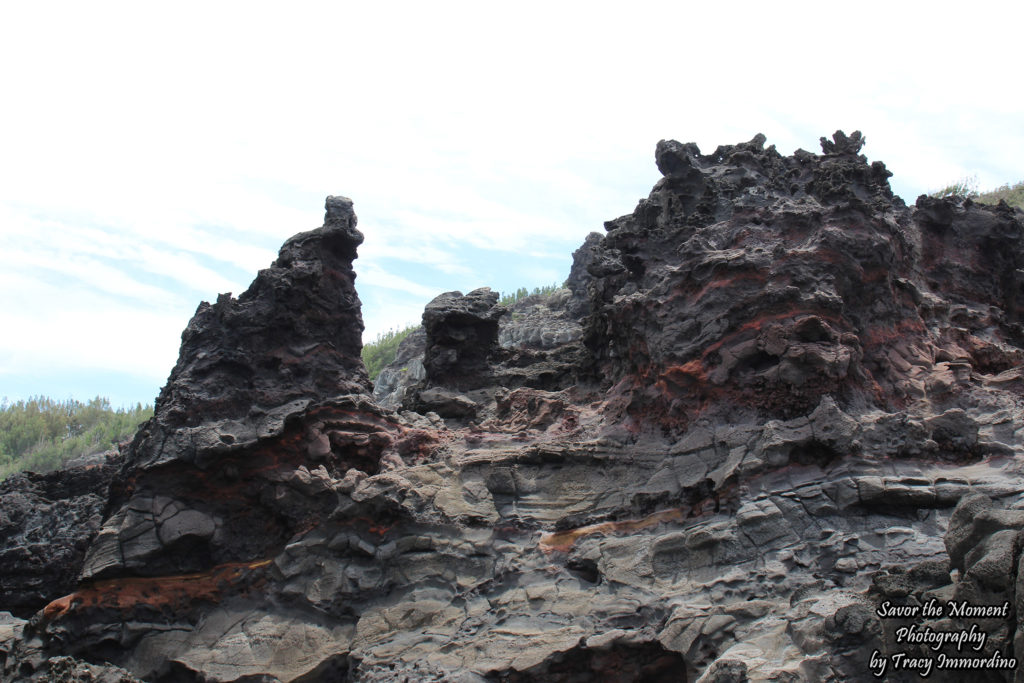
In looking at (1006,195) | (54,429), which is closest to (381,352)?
(54,429)

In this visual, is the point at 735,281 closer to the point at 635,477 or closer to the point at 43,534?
the point at 635,477

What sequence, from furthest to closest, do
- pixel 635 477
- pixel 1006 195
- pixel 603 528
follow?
1. pixel 1006 195
2. pixel 635 477
3. pixel 603 528

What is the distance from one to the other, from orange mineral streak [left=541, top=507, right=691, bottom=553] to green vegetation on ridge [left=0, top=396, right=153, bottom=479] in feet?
149

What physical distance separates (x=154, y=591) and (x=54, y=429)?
56770mm

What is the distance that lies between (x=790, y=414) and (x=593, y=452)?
3.20 meters

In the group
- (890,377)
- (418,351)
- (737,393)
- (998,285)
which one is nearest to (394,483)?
(737,393)

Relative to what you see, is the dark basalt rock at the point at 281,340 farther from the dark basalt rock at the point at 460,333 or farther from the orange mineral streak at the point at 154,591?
the dark basalt rock at the point at 460,333

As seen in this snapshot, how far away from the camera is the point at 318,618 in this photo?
12086 mm

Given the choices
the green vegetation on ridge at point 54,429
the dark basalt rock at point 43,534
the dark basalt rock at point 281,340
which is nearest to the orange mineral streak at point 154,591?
the dark basalt rock at point 43,534

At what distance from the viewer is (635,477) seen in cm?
1262

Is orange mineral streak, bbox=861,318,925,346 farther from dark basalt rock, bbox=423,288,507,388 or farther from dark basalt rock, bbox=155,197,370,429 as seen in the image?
dark basalt rock, bbox=155,197,370,429

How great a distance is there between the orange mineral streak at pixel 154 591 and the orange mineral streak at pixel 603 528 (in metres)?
4.91

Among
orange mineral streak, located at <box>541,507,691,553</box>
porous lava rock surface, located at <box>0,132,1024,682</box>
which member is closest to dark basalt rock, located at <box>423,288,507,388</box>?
porous lava rock surface, located at <box>0,132,1024,682</box>

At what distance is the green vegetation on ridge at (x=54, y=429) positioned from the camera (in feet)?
170
